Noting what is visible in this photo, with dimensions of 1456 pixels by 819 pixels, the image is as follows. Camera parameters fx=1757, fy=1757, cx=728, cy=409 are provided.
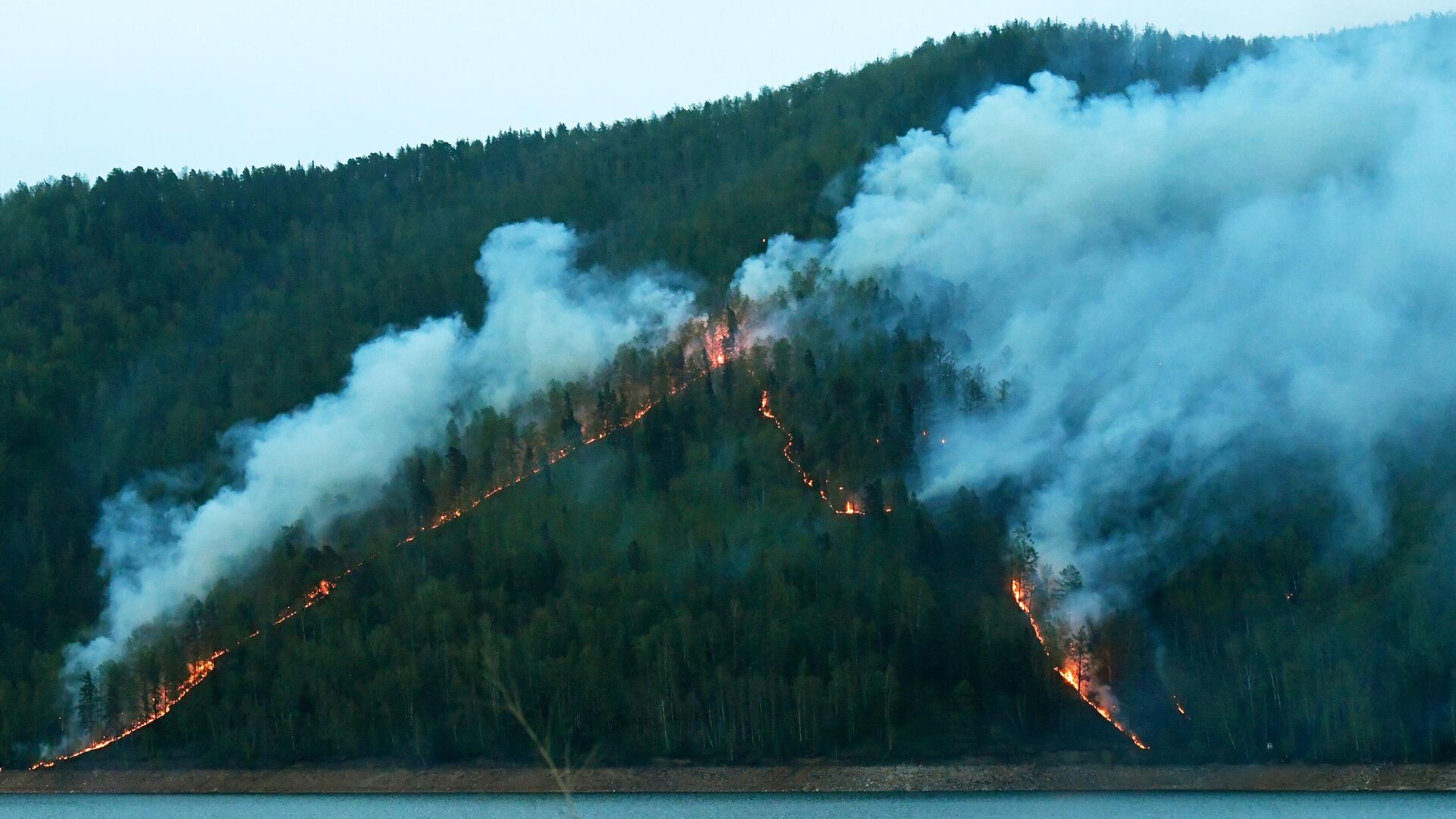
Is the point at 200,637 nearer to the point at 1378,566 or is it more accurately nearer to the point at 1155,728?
the point at 1155,728

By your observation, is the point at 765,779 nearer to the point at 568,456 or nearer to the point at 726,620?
the point at 726,620

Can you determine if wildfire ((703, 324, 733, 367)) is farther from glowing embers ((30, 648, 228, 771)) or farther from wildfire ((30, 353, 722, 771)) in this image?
glowing embers ((30, 648, 228, 771))

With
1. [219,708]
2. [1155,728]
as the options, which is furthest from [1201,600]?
[219,708]

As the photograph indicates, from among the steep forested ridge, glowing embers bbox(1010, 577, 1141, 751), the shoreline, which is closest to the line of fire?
glowing embers bbox(1010, 577, 1141, 751)

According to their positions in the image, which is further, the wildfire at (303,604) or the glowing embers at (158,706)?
the wildfire at (303,604)

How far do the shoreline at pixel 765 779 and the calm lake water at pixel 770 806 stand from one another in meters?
2.40

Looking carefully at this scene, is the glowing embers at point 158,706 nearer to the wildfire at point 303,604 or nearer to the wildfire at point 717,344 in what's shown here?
the wildfire at point 303,604

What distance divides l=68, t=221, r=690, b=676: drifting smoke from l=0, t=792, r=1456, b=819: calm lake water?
3580 centimetres

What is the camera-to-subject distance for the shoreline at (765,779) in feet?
374

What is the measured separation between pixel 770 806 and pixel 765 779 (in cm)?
1602

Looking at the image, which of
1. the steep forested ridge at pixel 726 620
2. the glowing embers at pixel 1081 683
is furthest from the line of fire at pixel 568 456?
the steep forested ridge at pixel 726 620

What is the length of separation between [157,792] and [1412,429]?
Result: 348ft

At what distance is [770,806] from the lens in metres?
111

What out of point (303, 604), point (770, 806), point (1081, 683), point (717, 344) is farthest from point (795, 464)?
point (770, 806)
